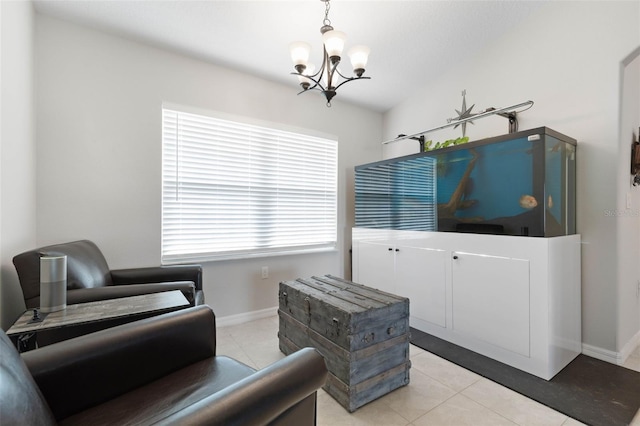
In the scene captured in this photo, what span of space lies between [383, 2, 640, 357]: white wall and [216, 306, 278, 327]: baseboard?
9.03ft

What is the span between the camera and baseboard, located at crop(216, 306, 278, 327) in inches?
111

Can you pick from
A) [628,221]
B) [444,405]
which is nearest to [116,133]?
[444,405]

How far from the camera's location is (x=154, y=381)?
118 cm

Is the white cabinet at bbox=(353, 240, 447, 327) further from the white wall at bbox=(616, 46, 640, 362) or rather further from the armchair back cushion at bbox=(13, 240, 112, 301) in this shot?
the armchair back cushion at bbox=(13, 240, 112, 301)

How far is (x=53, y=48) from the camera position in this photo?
214 cm

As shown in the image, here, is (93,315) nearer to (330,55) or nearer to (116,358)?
(116,358)

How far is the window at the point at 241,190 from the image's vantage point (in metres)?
2.64

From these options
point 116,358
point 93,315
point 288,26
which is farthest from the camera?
point 288,26

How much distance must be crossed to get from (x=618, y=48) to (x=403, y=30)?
5.15ft

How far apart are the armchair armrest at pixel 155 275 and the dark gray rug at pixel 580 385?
1.99m

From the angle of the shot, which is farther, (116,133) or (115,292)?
(116,133)

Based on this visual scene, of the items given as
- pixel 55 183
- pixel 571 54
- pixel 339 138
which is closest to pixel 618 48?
pixel 571 54

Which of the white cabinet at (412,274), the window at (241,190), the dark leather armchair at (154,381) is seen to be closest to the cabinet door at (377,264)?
the white cabinet at (412,274)

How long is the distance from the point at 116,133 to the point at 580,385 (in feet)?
12.4
